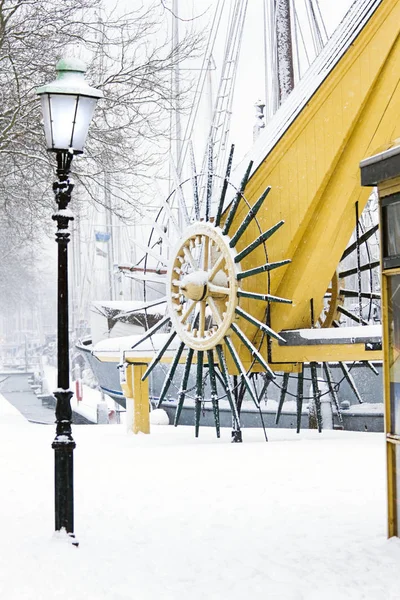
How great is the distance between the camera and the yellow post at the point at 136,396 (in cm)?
1536

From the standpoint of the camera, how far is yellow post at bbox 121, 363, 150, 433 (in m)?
15.4

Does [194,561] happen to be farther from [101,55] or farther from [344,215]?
[101,55]

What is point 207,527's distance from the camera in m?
7.26

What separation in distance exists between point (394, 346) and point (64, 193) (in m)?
2.65

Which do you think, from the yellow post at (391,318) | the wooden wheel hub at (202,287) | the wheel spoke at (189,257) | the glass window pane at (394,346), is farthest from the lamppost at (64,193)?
the wheel spoke at (189,257)

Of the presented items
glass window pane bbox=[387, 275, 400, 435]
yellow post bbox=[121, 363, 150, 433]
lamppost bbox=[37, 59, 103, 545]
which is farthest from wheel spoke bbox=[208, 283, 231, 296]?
glass window pane bbox=[387, 275, 400, 435]

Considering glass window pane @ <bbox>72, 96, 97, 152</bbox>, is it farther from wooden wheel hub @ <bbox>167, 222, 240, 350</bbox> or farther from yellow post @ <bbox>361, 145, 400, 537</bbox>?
wooden wheel hub @ <bbox>167, 222, 240, 350</bbox>

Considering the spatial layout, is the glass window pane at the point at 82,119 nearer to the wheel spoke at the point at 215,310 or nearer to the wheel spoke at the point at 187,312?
the wheel spoke at the point at 215,310

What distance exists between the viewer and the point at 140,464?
36.5 feet

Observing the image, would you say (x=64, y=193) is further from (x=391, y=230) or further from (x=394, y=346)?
(x=394, y=346)

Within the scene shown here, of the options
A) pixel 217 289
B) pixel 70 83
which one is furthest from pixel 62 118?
pixel 217 289

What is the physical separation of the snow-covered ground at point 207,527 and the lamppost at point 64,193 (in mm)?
389

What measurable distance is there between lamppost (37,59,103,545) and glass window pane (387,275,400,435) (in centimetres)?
224

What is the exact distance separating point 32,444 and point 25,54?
694cm
